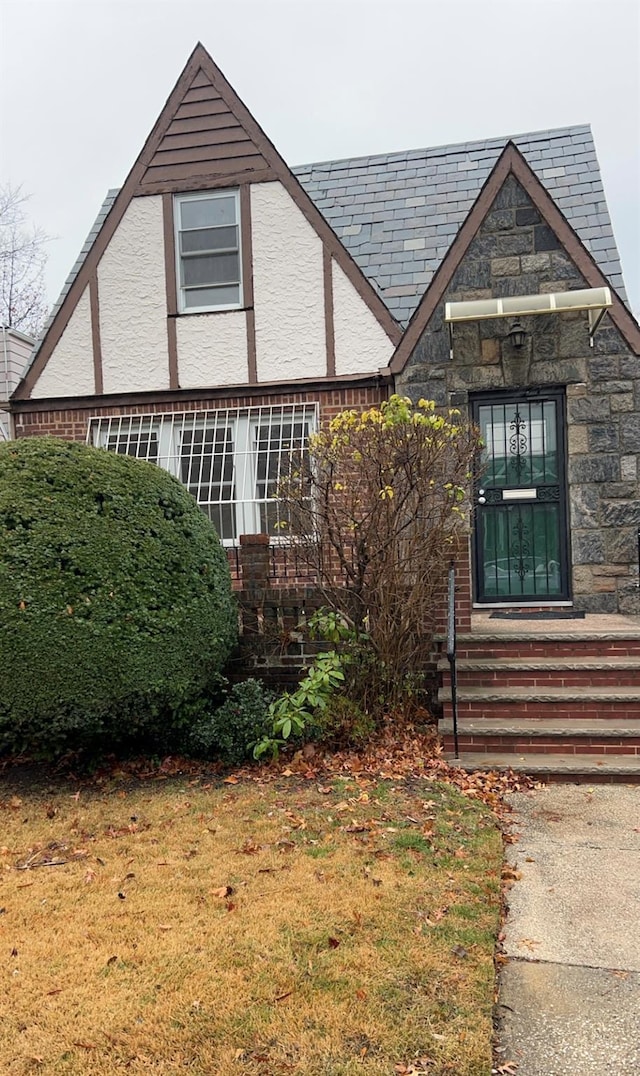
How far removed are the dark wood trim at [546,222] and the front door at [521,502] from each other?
0.98 metres

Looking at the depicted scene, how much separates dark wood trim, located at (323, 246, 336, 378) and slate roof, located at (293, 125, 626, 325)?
587mm

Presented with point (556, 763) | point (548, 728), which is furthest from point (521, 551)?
point (556, 763)

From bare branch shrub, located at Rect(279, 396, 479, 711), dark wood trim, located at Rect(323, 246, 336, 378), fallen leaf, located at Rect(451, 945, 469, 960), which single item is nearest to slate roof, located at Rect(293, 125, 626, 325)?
dark wood trim, located at Rect(323, 246, 336, 378)

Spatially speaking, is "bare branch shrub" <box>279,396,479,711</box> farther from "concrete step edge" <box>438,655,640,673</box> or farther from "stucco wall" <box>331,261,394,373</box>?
"stucco wall" <box>331,261,394,373</box>

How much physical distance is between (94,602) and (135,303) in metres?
5.07

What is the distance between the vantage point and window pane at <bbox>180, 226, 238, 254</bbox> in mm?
8977

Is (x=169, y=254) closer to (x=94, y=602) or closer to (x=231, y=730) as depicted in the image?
(x=94, y=602)

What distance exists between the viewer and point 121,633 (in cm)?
522

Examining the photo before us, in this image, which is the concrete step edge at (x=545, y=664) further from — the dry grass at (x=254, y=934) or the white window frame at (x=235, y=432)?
the white window frame at (x=235, y=432)

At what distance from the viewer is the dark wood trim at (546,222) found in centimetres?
768

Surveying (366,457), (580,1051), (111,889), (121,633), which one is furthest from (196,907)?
(366,457)

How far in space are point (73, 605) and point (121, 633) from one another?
1.22 ft

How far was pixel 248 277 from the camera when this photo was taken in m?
8.82

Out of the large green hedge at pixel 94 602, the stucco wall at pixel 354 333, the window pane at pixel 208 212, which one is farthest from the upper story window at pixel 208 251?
the large green hedge at pixel 94 602
